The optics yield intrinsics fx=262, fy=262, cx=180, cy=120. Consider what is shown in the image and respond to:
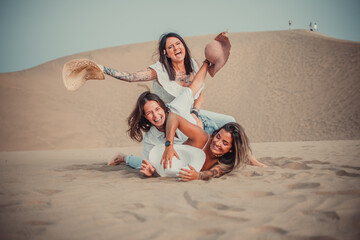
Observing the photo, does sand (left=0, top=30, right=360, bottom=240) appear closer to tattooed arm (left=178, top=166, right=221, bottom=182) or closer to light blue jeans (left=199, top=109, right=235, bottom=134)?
tattooed arm (left=178, top=166, right=221, bottom=182)

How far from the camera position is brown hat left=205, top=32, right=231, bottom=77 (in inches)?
142

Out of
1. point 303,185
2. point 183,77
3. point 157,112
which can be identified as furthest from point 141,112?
point 303,185

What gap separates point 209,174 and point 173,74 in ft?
5.41

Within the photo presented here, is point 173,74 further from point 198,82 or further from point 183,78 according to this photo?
point 198,82

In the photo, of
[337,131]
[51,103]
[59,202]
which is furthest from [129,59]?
[59,202]

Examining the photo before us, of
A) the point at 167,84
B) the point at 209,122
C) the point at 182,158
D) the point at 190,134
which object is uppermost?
the point at 167,84

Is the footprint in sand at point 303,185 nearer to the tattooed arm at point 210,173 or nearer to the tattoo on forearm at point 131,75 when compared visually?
the tattooed arm at point 210,173

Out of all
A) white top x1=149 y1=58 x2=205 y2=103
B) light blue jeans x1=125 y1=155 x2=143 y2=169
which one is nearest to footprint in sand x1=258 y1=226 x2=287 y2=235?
white top x1=149 y1=58 x2=205 y2=103

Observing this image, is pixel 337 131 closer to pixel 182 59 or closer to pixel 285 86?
pixel 285 86

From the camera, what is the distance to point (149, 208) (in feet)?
6.39

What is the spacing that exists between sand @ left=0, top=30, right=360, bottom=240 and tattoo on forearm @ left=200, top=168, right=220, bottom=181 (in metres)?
0.14

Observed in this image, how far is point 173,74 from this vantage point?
3.93 meters

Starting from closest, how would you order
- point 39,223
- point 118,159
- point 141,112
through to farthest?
point 39,223
point 141,112
point 118,159

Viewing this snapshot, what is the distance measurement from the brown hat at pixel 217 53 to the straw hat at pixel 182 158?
1.17 m
